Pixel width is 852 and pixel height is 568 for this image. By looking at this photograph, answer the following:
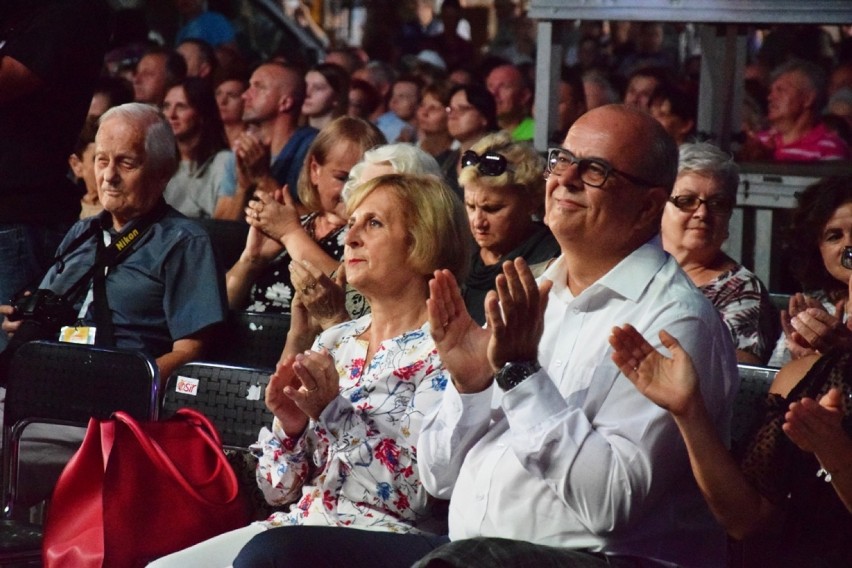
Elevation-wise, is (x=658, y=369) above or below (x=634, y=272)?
below

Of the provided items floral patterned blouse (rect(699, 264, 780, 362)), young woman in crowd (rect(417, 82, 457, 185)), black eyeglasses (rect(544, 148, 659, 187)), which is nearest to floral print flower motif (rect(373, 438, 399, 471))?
black eyeglasses (rect(544, 148, 659, 187))

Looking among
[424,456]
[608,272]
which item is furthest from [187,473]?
[608,272]

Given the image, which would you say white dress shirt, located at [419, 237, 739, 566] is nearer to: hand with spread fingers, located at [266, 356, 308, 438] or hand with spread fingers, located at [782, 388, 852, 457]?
hand with spread fingers, located at [782, 388, 852, 457]

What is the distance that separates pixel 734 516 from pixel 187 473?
152 cm

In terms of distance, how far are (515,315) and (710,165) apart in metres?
2.16

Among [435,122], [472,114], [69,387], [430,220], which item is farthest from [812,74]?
[69,387]

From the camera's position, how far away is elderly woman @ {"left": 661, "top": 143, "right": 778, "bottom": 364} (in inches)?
185

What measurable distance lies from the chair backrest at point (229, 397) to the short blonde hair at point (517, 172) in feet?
4.30

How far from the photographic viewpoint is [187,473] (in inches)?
150

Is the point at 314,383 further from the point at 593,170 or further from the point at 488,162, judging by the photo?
the point at 488,162

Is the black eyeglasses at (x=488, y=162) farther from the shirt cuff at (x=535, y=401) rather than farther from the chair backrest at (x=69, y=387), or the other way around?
the shirt cuff at (x=535, y=401)

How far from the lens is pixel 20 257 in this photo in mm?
5168

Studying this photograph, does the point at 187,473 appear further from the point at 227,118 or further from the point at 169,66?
the point at 169,66

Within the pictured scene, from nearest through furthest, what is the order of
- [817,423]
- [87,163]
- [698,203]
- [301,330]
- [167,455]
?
[817,423] < [167,455] < [301,330] < [698,203] < [87,163]
